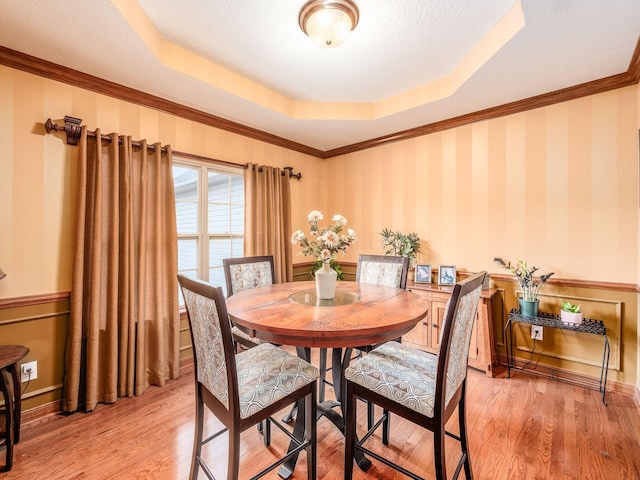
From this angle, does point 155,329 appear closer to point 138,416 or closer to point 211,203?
point 138,416

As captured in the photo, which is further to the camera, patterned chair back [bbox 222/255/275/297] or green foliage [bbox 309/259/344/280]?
A: green foliage [bbox 309/259/344/280]

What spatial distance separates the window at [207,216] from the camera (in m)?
2.94

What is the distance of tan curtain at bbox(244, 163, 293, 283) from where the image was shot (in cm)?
333

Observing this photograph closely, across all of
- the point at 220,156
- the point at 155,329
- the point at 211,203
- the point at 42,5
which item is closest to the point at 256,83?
the point at 220,156

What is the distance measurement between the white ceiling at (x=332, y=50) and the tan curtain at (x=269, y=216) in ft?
2.38

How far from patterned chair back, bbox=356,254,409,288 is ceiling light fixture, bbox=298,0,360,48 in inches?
68.5

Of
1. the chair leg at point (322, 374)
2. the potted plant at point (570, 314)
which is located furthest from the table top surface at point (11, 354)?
the potted plant at point (570, 314)

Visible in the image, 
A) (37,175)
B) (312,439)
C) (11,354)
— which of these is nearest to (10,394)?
(11,354)

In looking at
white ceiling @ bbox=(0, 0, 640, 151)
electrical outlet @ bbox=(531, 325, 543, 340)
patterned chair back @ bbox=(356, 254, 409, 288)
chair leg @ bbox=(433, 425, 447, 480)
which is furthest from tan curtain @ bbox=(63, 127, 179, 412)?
electrical outlet @ bbox=(531, 325, 543, 340)

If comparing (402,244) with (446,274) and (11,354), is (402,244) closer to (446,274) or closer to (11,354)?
(446,274)

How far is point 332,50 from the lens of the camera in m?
2.26

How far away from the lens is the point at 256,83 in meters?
2.77

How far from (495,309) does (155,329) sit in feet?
10.5

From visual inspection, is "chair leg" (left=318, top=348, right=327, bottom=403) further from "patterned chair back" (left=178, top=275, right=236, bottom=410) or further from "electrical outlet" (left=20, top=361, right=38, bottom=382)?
"electrical outlet" (left=20, top=361, right=38, bottom=382)
